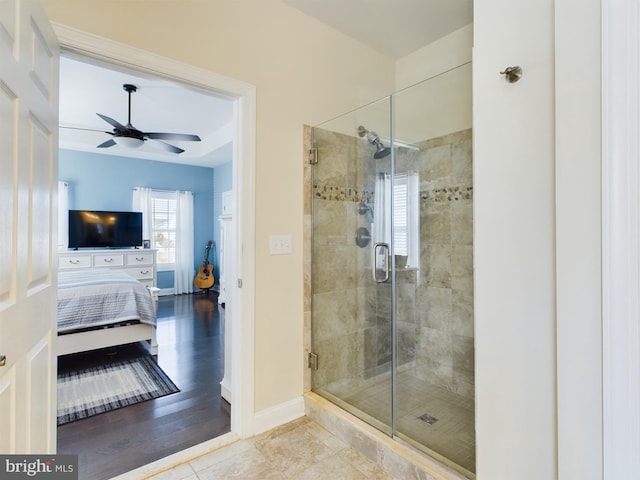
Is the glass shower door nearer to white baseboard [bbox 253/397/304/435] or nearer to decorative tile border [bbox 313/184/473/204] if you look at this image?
decorative tile border [bbox 313/184/473/204]

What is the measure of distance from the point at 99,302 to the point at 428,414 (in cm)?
300

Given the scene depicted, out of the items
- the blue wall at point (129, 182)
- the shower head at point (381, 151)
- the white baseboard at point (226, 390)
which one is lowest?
the white baseboard at point (226, 390)

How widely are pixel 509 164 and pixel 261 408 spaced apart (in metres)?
1.88

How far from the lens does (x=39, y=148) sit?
116 centimetres

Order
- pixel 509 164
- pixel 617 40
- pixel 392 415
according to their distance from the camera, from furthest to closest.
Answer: pixel 392 415 → pixel 509 164 → pixel 617 40

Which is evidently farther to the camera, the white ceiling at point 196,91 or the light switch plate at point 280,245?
the white ceiling at point 196,91

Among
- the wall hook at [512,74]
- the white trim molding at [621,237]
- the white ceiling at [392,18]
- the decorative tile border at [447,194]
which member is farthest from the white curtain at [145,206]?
the white trim molding at [621,237]

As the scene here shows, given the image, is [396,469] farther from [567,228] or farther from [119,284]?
[119,284]

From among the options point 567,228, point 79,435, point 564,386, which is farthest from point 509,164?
point 79,435

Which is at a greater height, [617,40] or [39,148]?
[617,40]

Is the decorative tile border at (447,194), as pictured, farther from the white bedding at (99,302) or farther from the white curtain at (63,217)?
the white curtain at (63,217)

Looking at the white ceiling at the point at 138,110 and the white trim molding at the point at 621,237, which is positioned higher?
the white ceiling at the point at 138,110

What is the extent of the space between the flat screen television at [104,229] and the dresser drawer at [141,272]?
0.47 metres

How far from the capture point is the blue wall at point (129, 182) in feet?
18.1
